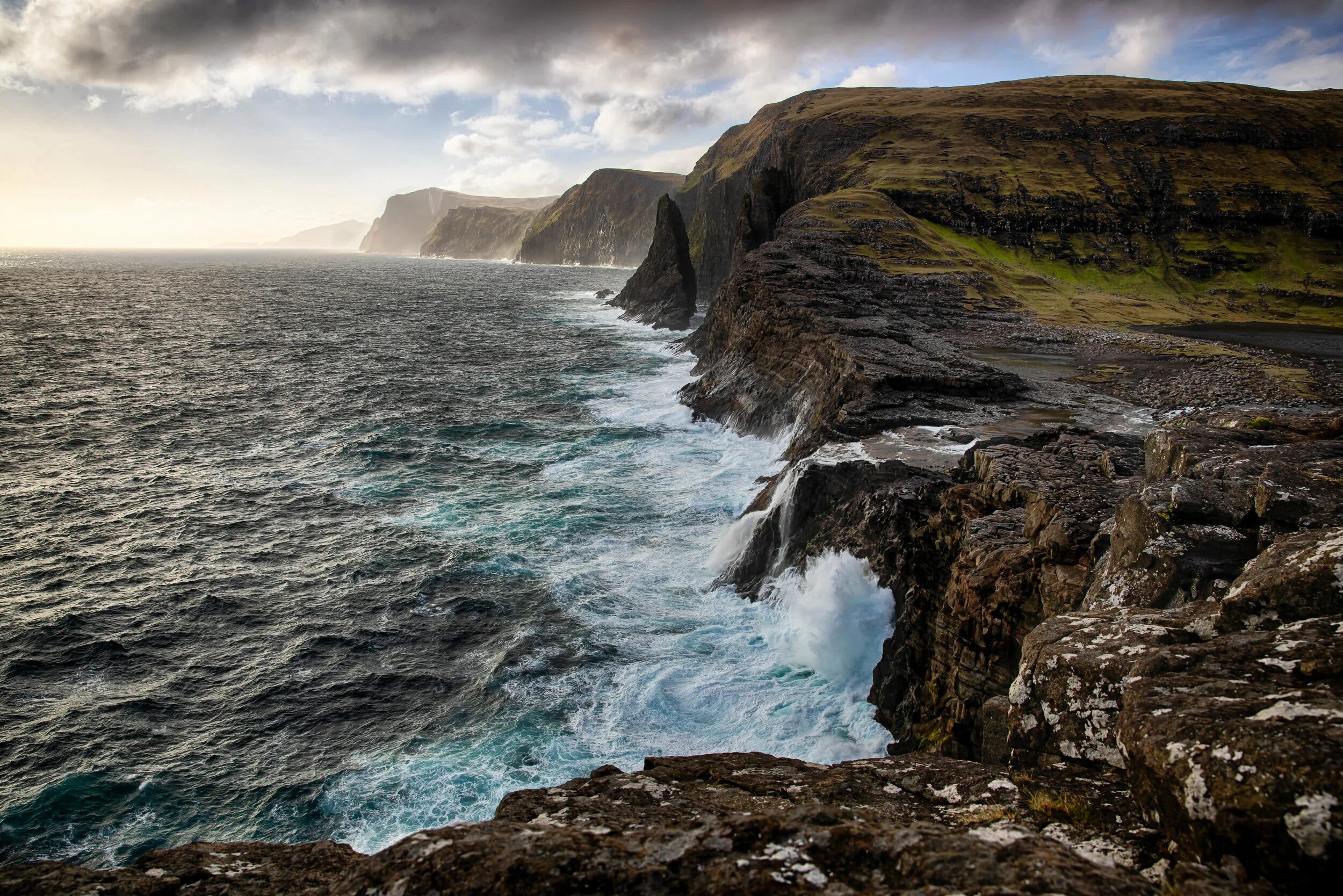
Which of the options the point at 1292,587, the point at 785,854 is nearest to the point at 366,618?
the point at 785,854

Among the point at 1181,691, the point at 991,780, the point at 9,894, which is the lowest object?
the point at 9,894

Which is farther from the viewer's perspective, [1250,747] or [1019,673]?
[1019,673]

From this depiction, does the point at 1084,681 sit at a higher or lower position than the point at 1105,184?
lower

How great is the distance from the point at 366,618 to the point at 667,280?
82.0 m

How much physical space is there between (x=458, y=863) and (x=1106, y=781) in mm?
5987

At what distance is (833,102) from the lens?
443 ft

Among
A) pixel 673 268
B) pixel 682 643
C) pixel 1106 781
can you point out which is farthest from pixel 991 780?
pixel 673 268

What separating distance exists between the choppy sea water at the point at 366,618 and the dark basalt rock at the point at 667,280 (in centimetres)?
4539

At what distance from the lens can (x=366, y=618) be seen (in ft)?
79.4

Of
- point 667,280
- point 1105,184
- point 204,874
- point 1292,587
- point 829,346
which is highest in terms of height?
point 1105,184

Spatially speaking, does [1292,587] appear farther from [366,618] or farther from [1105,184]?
[1105,184]

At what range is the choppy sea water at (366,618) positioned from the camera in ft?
56.4

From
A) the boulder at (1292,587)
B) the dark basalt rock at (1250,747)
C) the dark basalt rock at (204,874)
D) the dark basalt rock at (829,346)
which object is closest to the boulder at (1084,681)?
the boulder at (1292,587)

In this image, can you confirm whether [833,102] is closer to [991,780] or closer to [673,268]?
[673,268]
